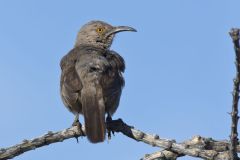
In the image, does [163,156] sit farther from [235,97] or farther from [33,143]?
[235,97]

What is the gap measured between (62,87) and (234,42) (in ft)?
16.2

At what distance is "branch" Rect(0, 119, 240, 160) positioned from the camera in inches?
190

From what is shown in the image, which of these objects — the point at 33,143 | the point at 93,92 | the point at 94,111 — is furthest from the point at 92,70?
the point at 33,143

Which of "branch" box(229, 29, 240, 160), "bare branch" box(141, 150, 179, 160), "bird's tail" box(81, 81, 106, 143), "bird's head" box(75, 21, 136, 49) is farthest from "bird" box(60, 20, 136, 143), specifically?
"branch" box(229, 29, 240, 160)

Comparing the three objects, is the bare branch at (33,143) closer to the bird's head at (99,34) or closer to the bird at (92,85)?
the bird at (92,85)

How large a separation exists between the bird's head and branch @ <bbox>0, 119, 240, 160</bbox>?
4.42 metres

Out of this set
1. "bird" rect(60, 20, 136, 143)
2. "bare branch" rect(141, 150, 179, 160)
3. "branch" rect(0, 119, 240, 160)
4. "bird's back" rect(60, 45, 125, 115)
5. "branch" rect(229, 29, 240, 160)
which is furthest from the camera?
"bird's back" rect(60, 45, 125, 115)

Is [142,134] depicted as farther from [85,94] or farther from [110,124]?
[85,94]

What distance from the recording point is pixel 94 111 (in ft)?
23.5

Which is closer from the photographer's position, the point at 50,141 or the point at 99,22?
the point at 50,141

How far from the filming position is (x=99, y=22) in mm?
10836

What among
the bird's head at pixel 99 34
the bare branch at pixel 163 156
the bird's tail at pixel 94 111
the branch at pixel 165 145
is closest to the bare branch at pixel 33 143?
the branch at pixel 165 145

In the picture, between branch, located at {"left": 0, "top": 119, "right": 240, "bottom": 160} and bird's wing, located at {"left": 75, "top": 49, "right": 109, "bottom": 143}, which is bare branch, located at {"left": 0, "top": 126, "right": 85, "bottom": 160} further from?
bird's wing, located at {"left": 75, "top": 49, "right": 109, "bottom": 143}

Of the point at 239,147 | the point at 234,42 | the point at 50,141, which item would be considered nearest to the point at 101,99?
the point at 50,141
